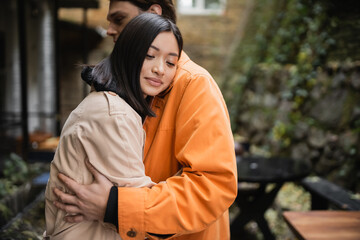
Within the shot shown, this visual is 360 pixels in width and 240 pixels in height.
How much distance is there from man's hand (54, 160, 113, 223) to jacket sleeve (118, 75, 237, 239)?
0.23 ft

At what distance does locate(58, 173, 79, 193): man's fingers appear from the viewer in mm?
1187

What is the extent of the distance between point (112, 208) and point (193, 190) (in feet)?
1.02

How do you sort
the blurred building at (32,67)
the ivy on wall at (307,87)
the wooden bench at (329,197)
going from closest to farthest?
the wooden bench at (329,197) → the ivy on wall at (307,87) → the blurred building at (32,67)

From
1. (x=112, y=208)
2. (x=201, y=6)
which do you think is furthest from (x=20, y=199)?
(x=201, y=6)

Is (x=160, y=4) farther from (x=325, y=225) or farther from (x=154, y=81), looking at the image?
(x=325, y=225)

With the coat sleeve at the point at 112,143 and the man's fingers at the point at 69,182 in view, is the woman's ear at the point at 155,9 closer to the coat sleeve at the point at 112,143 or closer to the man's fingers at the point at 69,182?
the coat sleeve at the point at 112,143

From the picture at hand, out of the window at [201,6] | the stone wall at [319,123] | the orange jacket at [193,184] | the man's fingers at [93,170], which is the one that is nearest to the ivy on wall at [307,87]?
the stone wall at [319,123]

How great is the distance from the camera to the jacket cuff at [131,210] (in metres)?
1.17

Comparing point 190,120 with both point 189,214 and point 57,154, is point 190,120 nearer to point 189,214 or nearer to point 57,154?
→ point 189,214

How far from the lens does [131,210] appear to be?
1.17 meters

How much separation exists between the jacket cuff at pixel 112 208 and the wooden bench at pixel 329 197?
8.32ft

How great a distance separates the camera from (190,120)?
1276 millimetres

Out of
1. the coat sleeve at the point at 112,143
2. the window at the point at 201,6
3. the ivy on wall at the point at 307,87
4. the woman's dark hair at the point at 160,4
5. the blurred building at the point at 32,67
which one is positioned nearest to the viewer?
the coat sleeve at the point at 112,143

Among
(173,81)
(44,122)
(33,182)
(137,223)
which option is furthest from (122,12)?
(44,122)
